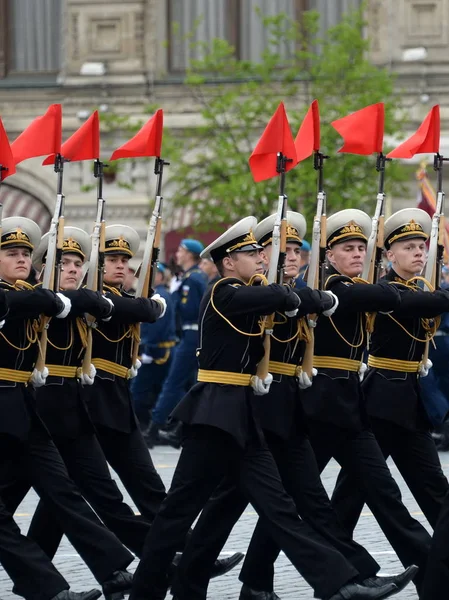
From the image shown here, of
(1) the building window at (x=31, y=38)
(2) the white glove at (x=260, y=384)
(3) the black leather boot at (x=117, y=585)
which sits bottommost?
(3) the black leather boot at (x=117, y=585)

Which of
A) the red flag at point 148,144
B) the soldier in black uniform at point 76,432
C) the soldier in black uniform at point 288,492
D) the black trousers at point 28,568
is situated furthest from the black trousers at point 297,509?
the red flag at point 148,144

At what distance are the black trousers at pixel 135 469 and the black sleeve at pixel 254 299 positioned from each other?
4.37ft

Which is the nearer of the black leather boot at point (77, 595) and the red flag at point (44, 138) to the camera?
the black leather boot at point (77, 595)

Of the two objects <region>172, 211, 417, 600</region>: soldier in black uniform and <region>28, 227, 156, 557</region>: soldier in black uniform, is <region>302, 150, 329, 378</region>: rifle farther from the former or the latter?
<region>28, 227, 156, 557</region>: soldier in black uniform

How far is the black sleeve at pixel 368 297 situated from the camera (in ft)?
27.0

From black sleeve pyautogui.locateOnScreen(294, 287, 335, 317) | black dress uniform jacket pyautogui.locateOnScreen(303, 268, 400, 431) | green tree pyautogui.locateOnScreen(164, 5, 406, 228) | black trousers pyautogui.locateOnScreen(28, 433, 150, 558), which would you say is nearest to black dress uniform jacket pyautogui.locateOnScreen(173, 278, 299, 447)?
black sleeve pyautogui.locateOnScreen(294, 287, 335, 317)

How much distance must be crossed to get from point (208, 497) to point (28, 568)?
2.82ft

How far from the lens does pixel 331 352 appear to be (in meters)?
8.48

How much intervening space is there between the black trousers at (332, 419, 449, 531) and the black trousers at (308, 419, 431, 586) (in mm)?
100

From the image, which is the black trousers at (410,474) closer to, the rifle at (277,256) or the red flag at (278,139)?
the rifle at (277,256)

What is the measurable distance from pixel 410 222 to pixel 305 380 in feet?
3.74

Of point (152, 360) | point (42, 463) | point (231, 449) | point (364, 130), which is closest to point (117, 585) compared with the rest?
point (42, 463)

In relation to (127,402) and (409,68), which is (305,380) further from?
(409,68)

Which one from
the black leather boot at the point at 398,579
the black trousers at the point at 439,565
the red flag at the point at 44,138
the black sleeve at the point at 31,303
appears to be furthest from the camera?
the red flag at the point at 44,138
